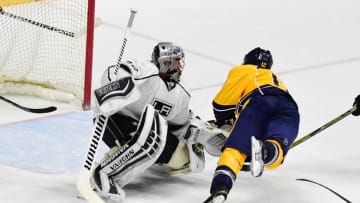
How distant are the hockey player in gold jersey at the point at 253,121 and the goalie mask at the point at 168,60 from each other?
0.90ft

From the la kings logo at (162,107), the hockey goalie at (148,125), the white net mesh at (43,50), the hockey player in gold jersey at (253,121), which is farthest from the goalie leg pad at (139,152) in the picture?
the white net mesh at (43,50)

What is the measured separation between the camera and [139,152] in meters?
3.21

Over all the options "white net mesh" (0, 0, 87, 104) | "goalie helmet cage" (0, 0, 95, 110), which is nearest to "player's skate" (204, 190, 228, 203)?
"goalie helmet cage" (0, 0, 95, 110)

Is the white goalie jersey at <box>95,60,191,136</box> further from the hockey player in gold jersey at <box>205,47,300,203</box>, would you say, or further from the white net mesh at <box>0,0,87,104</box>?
the white net mesh at <box>0,0,87,104</box>

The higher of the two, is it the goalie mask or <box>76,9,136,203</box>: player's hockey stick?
the goalie mask

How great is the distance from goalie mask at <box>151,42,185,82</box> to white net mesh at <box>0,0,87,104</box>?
4.26ft

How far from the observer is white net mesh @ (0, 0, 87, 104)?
457 cm

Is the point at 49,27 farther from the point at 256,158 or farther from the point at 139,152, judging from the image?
the point at 256,158

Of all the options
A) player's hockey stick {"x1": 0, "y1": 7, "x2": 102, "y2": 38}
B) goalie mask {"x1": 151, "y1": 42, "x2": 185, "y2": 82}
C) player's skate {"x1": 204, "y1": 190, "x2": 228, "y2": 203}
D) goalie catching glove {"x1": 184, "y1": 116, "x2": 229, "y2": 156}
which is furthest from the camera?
player's hockey stick {"x1": 0, "y1": 7, "x2": 102, "y2": 38}

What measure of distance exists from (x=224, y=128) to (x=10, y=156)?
2.93 ft

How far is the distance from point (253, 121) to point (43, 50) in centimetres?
190

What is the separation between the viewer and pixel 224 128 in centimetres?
360

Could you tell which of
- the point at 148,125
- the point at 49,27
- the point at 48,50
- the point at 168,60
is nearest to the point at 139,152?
the point at 148,125

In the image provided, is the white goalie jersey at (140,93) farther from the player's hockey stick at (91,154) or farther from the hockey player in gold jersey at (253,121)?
the hockey player in gold jersey at (253,121)
